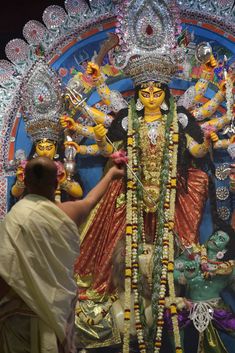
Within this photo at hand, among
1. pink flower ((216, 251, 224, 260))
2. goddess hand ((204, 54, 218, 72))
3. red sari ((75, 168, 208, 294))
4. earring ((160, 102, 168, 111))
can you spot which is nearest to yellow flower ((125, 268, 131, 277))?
red sari ((75, 168, 208, 294))

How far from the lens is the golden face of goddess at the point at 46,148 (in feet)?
14.5

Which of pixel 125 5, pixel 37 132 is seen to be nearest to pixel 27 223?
pixel 37 132

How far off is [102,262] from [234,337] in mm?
961

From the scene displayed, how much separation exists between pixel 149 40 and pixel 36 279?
2.55 m

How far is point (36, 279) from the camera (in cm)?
223

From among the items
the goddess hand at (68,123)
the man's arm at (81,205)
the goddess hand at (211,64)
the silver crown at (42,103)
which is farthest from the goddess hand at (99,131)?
the man's arm at (81,205)

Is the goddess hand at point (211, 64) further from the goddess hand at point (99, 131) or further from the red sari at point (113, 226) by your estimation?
the goddess hand at point (99, 131)

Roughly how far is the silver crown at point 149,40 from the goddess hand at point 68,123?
19.7 inches

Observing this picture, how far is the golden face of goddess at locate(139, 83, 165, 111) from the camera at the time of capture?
14.3ft

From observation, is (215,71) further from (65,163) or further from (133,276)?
(133,276)

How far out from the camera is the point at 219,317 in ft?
13.5

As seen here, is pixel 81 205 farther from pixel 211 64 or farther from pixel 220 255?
pixel 211 64

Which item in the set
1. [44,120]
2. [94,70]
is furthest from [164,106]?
[44,120]

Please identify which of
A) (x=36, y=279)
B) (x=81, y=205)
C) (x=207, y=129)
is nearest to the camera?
(x=36, y=279)
